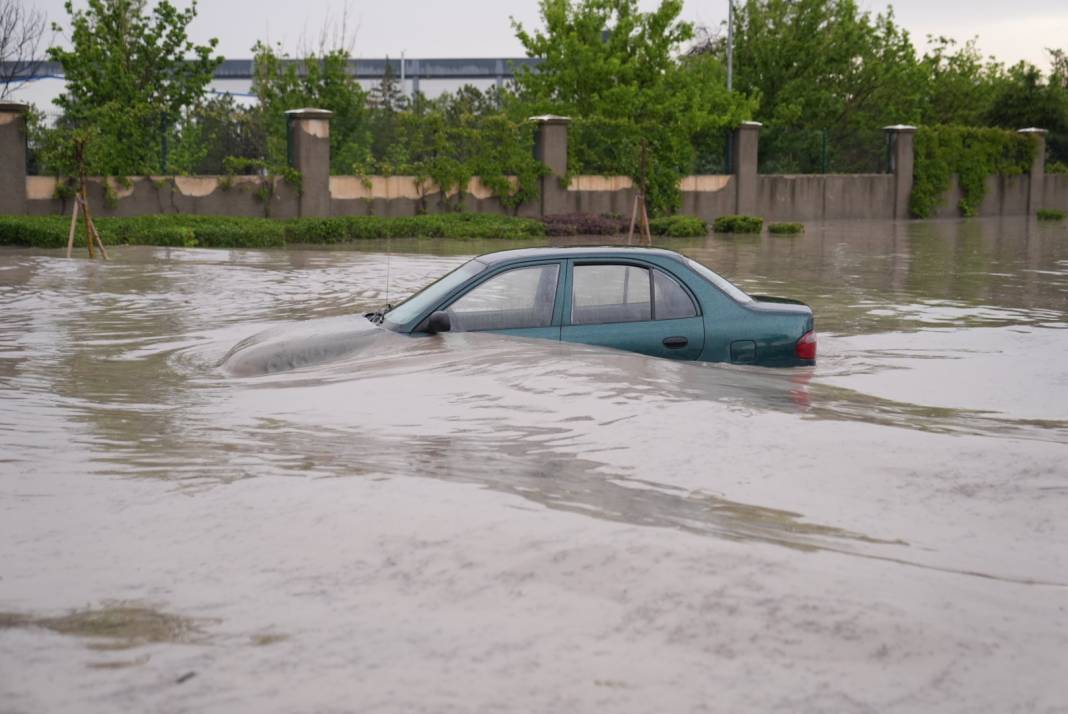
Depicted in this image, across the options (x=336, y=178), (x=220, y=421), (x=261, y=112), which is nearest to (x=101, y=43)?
(x=261, y=112)

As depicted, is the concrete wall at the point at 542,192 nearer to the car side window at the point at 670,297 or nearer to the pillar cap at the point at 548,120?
the pillar cap at the point at 548,120

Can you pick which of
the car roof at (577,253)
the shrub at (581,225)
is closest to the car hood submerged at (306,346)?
the car roof at (577,253)

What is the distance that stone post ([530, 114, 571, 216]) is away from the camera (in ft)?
110

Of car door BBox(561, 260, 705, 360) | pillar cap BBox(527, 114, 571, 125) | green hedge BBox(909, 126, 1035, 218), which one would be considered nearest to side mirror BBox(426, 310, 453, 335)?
car door BBox(561, 260, 705, 360)

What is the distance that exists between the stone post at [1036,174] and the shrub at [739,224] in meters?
18.1

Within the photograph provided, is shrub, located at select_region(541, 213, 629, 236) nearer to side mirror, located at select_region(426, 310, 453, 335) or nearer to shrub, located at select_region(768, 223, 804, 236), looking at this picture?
shrub, located at select_region(768, 223, 804, 236)

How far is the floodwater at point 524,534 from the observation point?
12.0 feet

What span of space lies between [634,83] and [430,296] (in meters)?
30.8

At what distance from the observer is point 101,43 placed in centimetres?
3020

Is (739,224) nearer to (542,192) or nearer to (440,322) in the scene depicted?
(542,192)

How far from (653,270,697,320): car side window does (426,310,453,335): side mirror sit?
4.46 feet

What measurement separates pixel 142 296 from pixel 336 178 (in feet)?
49.6

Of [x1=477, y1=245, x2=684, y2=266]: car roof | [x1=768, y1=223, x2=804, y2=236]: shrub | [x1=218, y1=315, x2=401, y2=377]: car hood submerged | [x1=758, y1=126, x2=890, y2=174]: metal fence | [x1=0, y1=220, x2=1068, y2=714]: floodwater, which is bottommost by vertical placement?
[x1=0, y1=220, x2=1068, y2=714]: floodwater

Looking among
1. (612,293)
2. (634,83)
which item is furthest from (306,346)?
(634,83)
